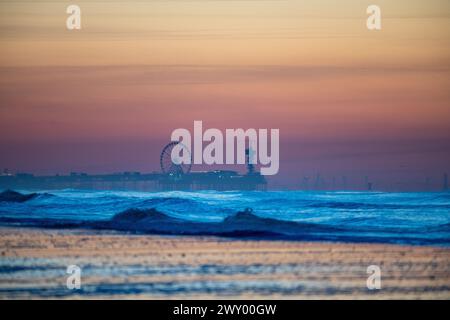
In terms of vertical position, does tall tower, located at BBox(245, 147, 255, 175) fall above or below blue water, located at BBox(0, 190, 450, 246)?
above

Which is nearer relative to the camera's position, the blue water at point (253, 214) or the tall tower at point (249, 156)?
the tall tower at point (249, 156)

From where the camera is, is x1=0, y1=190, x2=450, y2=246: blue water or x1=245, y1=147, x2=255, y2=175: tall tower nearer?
x1=245, y1=147, x2=255, y2=175: tall tower

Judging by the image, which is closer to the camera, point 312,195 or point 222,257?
point 222,257

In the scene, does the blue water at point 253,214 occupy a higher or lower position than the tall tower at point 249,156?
lower

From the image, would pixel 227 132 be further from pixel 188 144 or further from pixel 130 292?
pixel 130 292

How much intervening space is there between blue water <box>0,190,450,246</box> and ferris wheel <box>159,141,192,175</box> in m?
0.94

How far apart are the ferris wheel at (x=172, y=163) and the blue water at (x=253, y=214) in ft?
3.07

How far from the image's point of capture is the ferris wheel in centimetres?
1402

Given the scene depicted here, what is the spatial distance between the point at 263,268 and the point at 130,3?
3.75m

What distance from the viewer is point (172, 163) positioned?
14977 mm

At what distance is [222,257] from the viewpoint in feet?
46.3

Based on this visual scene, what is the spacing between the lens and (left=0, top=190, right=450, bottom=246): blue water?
1583cm

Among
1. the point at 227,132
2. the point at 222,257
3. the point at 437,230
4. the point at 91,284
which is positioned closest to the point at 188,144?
the point at 227,132

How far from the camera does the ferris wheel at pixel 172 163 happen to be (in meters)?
14.0
